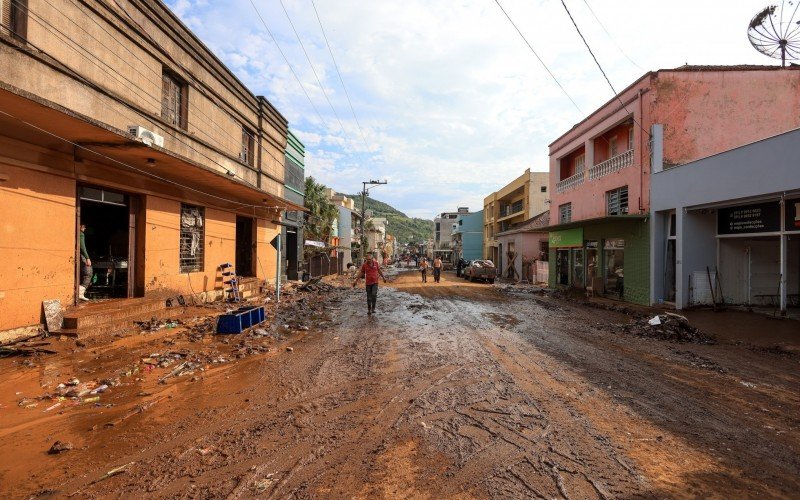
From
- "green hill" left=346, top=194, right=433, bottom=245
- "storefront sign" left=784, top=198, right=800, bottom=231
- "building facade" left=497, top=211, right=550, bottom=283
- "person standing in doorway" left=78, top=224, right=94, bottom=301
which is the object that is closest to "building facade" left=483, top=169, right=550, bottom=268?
"building facade" left=497, top=211, right=550, bottom=283

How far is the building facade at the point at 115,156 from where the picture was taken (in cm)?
666

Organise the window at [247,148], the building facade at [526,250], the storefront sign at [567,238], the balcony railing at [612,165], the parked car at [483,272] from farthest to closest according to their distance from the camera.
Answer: the building facade at [526,250] < the parked car at [483,272] < the storefront sign at [567,238] < the window at [247,148] < the balcony railing at [612,165]

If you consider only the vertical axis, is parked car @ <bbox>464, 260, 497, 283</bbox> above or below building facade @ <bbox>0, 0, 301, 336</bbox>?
below

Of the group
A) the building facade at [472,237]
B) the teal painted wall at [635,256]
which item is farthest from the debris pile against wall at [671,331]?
the building facade at [472,237]

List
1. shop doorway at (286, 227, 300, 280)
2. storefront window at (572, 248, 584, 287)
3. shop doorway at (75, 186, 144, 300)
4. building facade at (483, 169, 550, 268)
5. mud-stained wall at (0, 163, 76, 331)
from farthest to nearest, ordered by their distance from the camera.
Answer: building facade at (483, 169, 550, 268) → shop doorway at (286, 227, 300, 280) → storefront window at (572, 248, 584, 287) → shop doorway at (75, 186, 144, 300) → mud-stained wall at (0, 163, 76, 331)

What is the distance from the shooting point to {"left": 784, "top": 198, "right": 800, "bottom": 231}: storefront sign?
32.1 feet

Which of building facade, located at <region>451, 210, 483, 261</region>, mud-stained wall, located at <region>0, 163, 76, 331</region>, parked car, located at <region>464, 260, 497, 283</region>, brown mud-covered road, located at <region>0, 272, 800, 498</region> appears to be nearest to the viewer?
brown mud-covered road, located at <region>0, 272, 800, 498</region>

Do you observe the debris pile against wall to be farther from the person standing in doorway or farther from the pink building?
the person standing in doorway

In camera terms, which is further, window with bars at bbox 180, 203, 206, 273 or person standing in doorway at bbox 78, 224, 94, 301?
window with bars at bbox 180, 203, 206, 273

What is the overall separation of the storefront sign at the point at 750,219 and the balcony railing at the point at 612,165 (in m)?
4.37

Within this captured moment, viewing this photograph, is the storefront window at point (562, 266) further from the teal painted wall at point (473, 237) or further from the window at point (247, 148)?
the teal painted wall at point (473, 237)

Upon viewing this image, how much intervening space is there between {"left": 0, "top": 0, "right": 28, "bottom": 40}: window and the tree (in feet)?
86.5

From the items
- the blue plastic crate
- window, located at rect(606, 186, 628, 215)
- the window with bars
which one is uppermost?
window, located at rect(606, 186, 628, 215)

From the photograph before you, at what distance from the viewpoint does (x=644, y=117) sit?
1480cm
